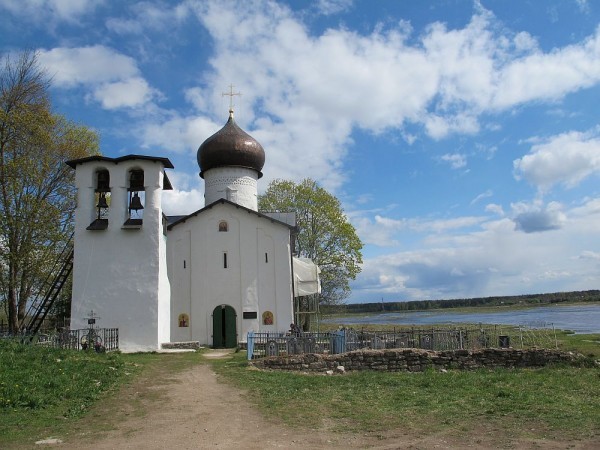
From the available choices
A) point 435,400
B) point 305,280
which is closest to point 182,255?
point 305,280

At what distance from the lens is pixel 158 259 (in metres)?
20.8

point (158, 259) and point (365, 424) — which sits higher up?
point (158, 259)

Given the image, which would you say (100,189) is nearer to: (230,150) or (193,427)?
(230,150)

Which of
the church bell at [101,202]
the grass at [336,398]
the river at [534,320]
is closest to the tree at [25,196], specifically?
the church bell at [101,202]

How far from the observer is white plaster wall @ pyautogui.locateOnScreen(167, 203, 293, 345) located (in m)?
24.1

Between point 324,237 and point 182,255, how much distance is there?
12.9m

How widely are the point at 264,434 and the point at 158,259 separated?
14200 millimetres

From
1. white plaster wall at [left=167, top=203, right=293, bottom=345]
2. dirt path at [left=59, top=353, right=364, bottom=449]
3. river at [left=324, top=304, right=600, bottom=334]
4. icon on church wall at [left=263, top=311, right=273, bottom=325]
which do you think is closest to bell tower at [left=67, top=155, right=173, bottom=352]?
white plaster wall at [left=167, top=203, right=293, bottom=345]

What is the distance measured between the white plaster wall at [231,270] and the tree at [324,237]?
10067 millimetres

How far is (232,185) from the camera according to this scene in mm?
28688

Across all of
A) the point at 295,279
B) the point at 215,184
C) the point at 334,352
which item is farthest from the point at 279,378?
the point at 215,184

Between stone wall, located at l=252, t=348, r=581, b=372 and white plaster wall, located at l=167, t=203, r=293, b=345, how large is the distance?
903cm

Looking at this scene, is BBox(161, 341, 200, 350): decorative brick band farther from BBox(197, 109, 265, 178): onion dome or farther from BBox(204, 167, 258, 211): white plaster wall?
BBox(197, 109, 265, 178): onion dome

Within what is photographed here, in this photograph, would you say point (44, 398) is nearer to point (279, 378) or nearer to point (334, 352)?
point (279, 378)
